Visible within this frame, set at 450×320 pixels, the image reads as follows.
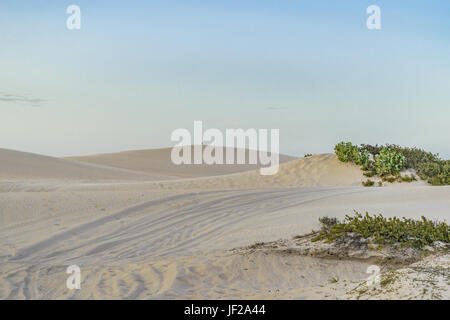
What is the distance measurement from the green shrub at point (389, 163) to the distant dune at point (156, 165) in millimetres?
24035

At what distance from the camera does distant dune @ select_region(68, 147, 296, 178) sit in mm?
46312

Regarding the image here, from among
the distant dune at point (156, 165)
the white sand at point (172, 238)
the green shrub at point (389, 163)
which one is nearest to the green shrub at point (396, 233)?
the white sand at point (172, 238)

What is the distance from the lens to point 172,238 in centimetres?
970

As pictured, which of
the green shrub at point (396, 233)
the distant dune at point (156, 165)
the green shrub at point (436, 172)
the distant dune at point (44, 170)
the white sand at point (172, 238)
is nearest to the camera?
the white sand at point (172, 238)

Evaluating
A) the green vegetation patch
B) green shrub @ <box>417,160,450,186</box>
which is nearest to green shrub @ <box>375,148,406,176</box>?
the green vegetation patch

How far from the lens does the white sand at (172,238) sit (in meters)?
6.36

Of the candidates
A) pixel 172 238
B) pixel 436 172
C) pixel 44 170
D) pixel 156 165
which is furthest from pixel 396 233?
pixel 156 165

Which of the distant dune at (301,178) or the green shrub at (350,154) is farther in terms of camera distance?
the green shrub at (350,154)

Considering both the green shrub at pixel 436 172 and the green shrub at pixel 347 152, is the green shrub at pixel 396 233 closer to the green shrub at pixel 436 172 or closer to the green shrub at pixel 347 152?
the green shrub at pixel 436 172

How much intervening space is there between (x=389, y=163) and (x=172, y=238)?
1341 cm
